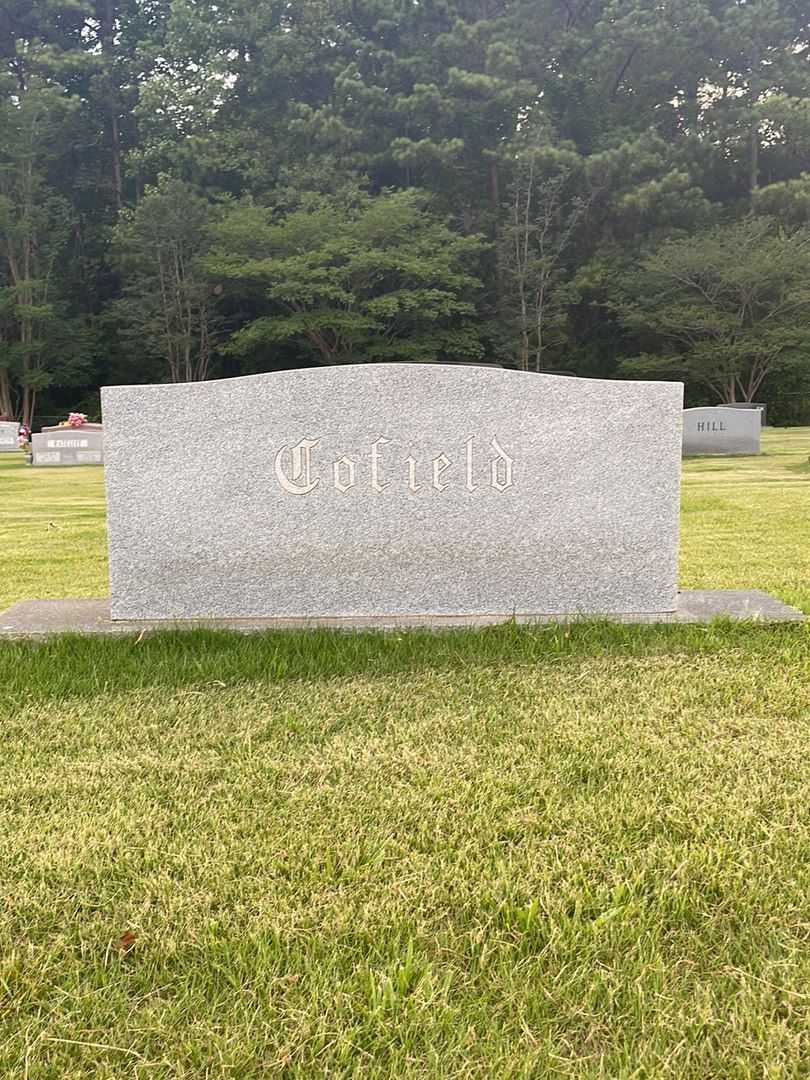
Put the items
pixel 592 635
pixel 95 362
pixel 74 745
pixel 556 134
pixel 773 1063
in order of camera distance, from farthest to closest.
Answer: pixel 95 362 < pixel 556 134 < pixel 592 635 < pixel 74 745 < pixel 773 1063

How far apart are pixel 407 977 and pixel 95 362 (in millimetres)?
32540

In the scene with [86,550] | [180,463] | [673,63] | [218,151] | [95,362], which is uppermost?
[673,63]

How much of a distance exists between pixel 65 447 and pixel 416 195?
1545 cm

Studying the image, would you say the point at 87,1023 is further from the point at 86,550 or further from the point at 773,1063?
the point at 86,550

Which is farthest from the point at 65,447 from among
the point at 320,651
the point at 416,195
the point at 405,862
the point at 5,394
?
the point at 405,862

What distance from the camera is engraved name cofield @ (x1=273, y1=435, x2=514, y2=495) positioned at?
359 centimetres

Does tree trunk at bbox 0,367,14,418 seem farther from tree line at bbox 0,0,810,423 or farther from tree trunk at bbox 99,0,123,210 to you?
tree trunk at bbox 99,0,123,210

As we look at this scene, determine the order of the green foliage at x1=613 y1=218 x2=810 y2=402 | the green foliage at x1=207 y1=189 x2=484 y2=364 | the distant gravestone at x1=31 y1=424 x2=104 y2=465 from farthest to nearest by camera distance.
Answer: the green foliage at x1=207 y1=189 x2=484 y2=364 < the green foliage at x1=613 y1=218 x2=810 y2=402 < the distant gravestone at x1=31 y1=424 x2=104 y2=465

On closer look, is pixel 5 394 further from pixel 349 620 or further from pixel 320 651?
pixel 320 651

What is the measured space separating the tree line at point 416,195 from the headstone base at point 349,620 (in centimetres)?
2264

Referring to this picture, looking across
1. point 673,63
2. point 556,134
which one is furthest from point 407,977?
point 673,63

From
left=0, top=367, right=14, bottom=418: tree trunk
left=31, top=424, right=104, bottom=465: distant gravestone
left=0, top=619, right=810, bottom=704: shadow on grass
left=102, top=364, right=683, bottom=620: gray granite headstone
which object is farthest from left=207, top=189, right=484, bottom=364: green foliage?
left=0, top=619, right=810, bottom=704: shadow on grass

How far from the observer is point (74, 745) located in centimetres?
234

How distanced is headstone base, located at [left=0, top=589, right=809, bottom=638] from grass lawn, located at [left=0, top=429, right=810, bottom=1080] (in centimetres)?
29
